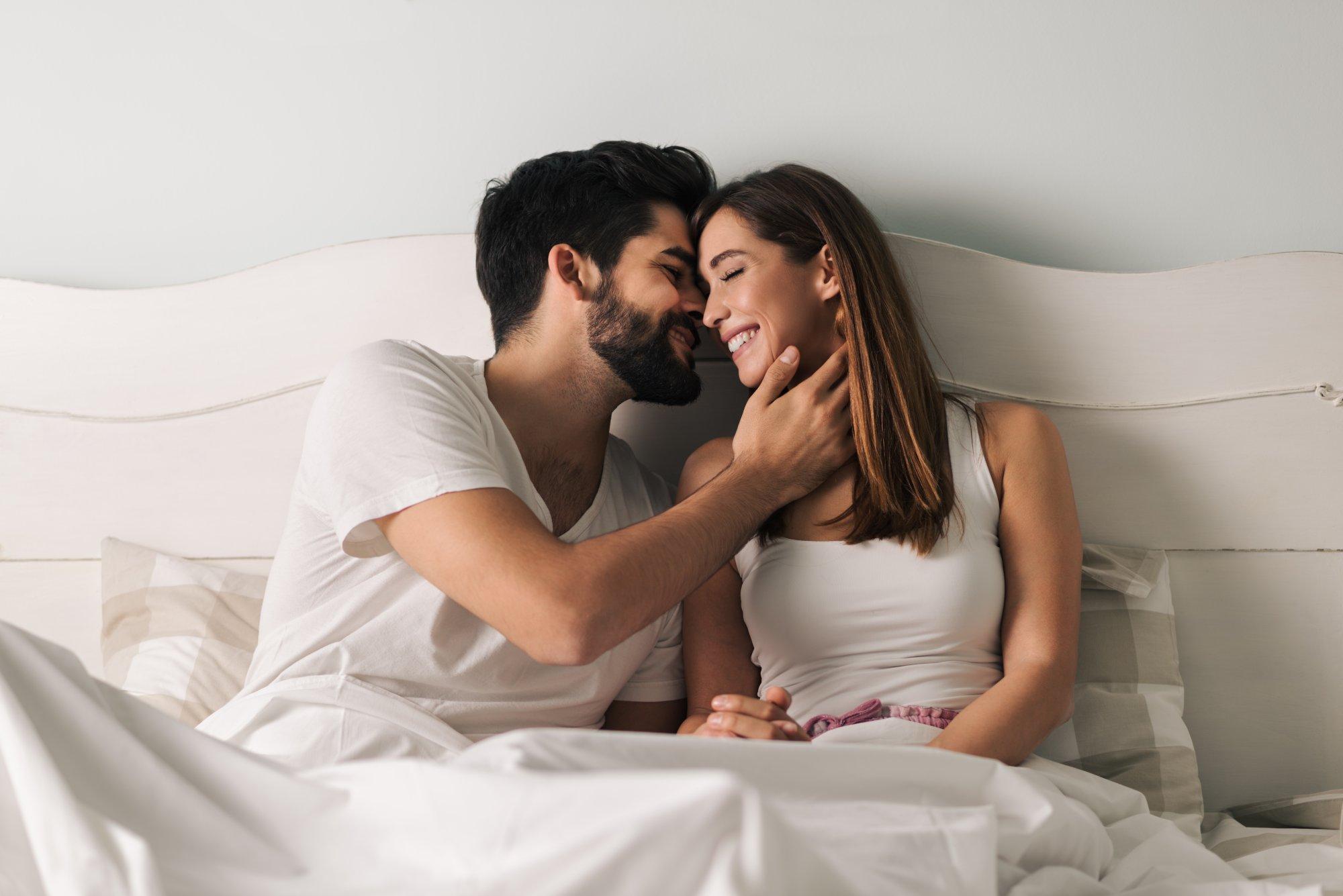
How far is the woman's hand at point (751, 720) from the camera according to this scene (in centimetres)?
102

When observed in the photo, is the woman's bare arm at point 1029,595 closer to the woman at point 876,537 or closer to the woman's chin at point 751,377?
Answer: the woman at point 876,537

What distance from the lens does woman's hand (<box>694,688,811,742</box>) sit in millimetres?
1024

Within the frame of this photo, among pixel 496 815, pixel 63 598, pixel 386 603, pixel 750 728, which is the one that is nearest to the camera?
pixel 496 815

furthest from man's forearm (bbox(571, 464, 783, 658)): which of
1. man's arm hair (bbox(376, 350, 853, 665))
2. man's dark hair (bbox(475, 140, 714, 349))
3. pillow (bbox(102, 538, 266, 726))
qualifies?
pillow (bbox(102, 538, 266, 726))

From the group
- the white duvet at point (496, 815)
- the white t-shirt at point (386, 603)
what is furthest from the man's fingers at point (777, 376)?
the white duvet at point (496, 815)

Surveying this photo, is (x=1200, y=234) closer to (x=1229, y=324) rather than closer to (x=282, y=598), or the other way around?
Result: (x=1229, y=324)

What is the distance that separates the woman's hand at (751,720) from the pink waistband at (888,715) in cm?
14

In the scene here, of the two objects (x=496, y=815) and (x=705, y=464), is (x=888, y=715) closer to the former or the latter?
(x=705, y=464)

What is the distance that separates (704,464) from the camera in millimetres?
1482

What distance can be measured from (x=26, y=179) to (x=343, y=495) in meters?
1.20

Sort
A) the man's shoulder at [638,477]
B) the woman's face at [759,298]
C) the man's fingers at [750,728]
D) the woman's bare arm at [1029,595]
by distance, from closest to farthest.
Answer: the man's fingers at [750,728]
the woman's bare arm at [1029,595]
the woman's face at [759,298]
the man's shoulder at [638,477]

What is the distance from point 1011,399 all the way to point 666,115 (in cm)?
76

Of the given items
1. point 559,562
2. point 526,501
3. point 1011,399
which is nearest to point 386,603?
point 526,501

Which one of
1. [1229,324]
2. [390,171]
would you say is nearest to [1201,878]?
[1229,324]
